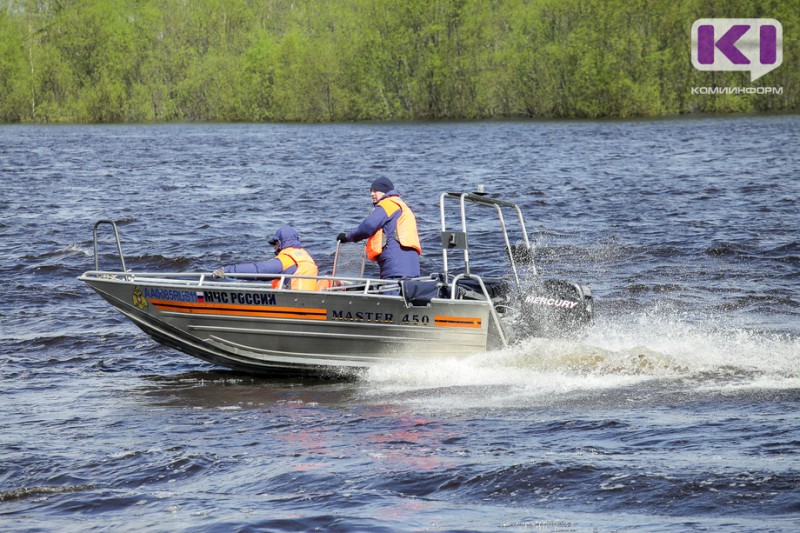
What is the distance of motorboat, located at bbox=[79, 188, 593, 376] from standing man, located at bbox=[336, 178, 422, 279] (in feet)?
0.74

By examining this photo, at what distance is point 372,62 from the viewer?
8806cm

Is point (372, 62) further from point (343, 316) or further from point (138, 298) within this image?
point (343, 316)

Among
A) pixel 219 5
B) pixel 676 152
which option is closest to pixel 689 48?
pixel 676 152

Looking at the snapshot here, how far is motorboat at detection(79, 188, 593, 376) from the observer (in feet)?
37.6

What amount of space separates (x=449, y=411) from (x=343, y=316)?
1871mm

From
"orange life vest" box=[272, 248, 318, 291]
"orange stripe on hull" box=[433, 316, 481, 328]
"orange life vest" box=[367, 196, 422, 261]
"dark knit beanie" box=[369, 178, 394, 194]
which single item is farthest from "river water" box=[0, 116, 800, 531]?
"dark knit beanie" box=[369, 178, 394, 194]

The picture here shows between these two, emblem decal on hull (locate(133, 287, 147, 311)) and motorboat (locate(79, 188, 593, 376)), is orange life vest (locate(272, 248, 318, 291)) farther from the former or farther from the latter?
emblem decal on hull (locate(133, 287, 147, 311))

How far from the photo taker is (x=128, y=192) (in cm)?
3325

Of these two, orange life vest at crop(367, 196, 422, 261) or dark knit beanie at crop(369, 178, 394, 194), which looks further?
dark knit beanie at crop(369, 178, 394, 194)

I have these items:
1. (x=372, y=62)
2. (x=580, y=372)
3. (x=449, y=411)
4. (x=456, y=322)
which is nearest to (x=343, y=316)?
(x=456, y=322)

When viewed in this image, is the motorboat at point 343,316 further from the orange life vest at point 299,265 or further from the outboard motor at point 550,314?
the orange life vest at point 299,265

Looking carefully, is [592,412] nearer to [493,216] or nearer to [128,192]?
[493,216]

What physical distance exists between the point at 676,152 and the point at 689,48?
37856mm

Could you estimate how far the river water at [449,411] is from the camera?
7727mm
